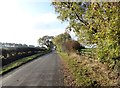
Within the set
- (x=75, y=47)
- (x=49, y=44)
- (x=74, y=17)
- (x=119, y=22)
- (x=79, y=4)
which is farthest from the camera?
(x=49, y=44)

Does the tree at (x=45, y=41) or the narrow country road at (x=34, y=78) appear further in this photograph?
the tree at (x=45, y=41)

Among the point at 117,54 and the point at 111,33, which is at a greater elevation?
the point at 111,33

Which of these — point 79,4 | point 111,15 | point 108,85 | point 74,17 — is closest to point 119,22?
point 111,15

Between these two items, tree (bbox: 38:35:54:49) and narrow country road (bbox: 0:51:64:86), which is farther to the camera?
tree (bbox: 38:35:54:49)

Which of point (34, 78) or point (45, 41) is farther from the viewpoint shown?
point (45, 41)

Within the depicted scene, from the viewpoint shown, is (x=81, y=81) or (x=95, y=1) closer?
(x=95, y=1)

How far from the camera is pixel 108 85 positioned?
15.1 m

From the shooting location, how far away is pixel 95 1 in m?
13.5

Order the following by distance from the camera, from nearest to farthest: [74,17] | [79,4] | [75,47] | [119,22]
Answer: [119,22]
[79,4]
[74,17]
[75,47]

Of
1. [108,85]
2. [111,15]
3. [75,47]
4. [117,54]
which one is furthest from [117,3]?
[75,47]

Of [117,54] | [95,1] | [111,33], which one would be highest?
[95,1]

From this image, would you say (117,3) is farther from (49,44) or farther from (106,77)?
(49,44)

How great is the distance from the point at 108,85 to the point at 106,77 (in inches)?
65.0

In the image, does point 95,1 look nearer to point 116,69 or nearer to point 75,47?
point 116,69
